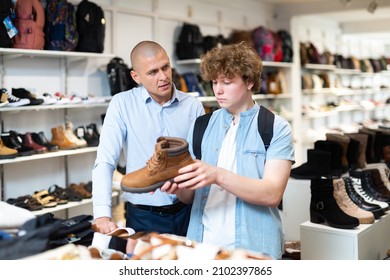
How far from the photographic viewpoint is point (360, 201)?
9.12 feet

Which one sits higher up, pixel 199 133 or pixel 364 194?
pixel 199 133

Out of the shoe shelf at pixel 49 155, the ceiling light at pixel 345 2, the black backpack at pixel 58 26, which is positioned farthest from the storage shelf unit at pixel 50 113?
the ceiling light at pixel 345 2

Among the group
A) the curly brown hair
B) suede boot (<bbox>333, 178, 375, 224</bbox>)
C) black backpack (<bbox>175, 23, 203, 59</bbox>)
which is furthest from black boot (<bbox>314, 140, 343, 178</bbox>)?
black backpack (<bbox>175, 23, 203, 59</bbox>)

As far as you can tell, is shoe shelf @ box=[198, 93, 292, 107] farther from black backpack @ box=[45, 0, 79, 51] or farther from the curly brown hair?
the curly brown hair

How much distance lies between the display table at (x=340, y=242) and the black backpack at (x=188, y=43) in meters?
3.34

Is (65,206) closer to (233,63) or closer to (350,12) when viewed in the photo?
(233,63)

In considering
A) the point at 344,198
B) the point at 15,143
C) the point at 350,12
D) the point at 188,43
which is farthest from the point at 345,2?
the point at 15,143

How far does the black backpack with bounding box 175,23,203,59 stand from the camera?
553cm

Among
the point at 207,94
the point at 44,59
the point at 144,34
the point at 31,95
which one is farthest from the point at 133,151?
the point at 207,94

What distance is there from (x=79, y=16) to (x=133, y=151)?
8.14 feet

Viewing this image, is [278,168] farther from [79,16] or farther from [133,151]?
[79,16]

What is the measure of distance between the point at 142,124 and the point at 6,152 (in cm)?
188

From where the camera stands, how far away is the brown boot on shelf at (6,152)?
368 centimetres

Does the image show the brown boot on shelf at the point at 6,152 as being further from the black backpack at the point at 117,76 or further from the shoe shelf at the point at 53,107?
the black backpack at the point at 117,76
